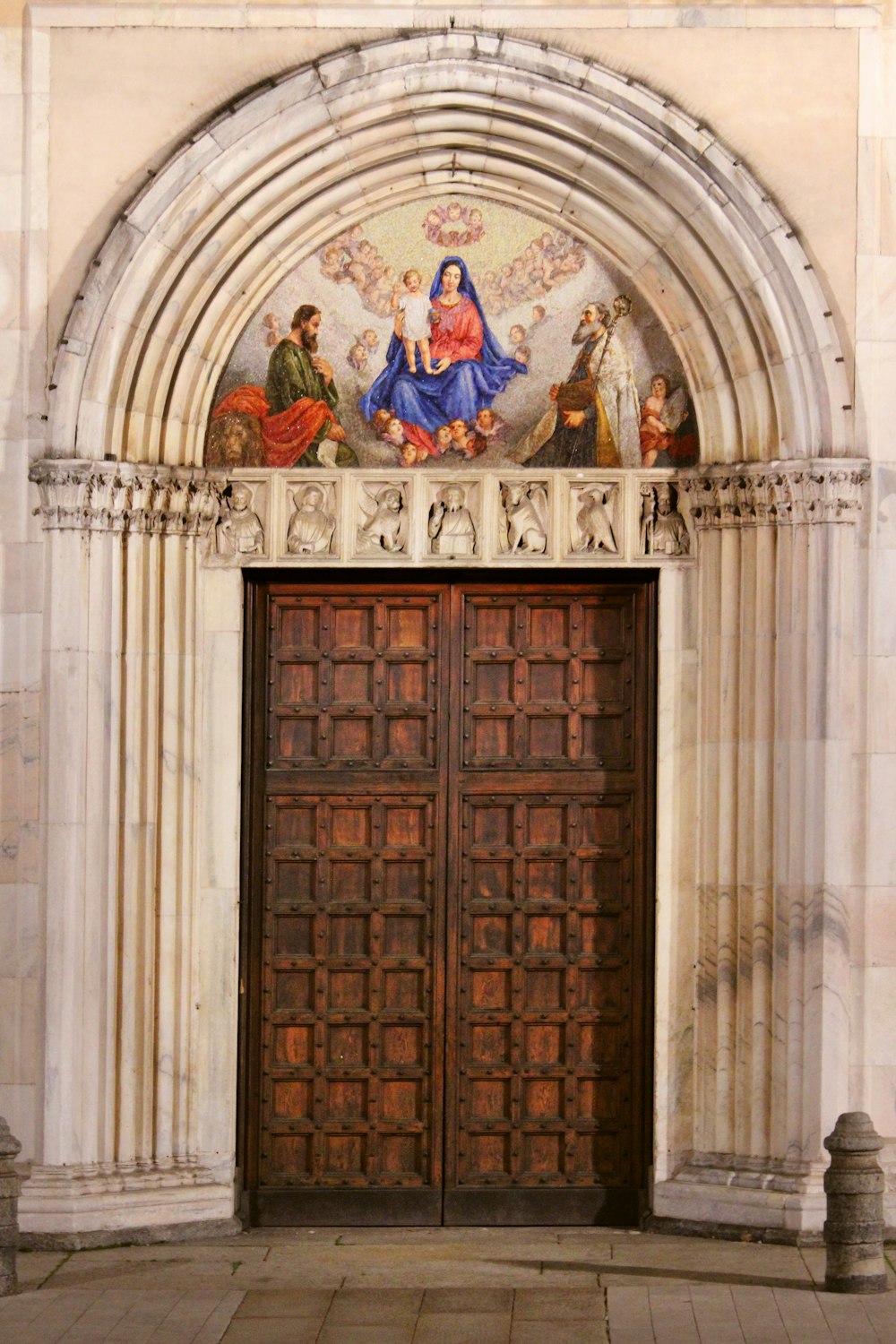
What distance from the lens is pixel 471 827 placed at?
417 inches

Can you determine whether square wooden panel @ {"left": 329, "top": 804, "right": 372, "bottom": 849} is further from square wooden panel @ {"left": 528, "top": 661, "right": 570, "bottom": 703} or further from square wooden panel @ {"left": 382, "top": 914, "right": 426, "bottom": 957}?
square wooden panel @ {"left": 528, "top": 661, "right": 570, "bottom": 703}

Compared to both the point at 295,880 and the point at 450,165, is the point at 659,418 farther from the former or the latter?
the point at 295,880

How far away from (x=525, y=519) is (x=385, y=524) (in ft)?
2.39

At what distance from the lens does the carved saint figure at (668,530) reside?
410 inches

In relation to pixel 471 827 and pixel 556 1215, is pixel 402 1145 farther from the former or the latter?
pixel 471 827

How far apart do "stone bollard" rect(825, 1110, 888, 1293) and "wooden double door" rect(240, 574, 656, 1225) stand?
1783 millimetres

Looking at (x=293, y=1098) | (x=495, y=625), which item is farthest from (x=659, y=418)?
(x=293, y=1098)

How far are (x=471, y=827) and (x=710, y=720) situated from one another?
54.7 inches

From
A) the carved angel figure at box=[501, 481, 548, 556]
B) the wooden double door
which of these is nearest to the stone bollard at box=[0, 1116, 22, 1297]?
the wooden double door

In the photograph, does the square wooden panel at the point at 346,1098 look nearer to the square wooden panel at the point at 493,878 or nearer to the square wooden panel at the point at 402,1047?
the square wooden panel at the point at 402,1047

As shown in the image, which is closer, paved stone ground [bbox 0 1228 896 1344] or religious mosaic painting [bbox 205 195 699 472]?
paved stone ground [bbox 0 1228 896 1344]

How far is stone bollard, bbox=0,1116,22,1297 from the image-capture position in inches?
345

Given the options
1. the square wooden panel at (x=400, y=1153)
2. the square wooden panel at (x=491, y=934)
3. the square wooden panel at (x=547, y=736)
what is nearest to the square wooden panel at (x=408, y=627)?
the square wooden panel at (x=547, y=736)

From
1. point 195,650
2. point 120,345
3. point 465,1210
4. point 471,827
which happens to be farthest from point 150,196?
point 465,1210
